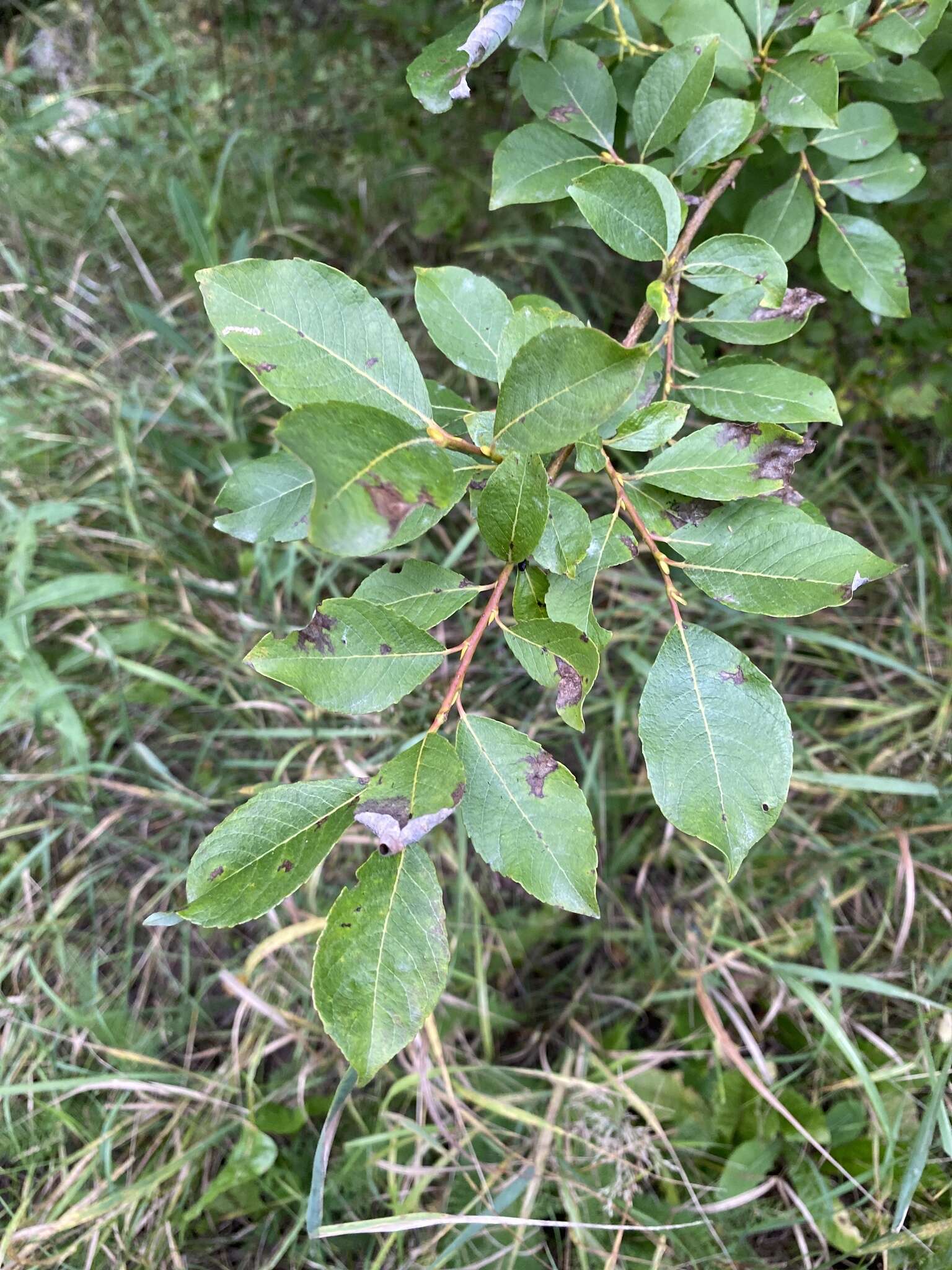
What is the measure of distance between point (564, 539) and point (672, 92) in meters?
0.44

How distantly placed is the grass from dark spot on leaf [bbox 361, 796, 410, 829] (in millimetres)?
721

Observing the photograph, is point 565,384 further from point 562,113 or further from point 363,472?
point 562,113

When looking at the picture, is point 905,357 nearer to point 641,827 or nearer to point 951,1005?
point 641,827

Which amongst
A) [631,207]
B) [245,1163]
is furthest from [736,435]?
[245,1163]

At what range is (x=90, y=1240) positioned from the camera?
4.07ft

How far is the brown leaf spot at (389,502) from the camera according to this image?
419 mm

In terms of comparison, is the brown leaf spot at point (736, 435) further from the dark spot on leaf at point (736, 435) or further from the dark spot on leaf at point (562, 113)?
the dark spot on leaf at point (562, 113)

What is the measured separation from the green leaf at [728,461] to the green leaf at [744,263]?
0.15m

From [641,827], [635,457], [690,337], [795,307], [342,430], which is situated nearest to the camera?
[342,430]

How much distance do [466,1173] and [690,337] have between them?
134 cm

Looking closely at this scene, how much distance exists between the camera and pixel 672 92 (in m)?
0.69

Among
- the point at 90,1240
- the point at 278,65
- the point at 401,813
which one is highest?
the point at 278,65

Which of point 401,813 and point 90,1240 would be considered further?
point 90,1240

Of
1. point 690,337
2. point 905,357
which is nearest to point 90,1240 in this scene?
point 690,337
